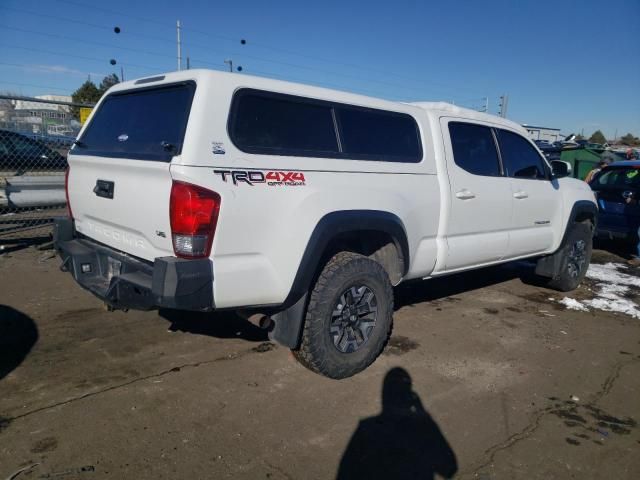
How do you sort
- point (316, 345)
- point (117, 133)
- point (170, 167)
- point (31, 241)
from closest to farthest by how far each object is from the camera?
point (170, 167) < point (316, 345) < point (117, 133) < point (31, 241)

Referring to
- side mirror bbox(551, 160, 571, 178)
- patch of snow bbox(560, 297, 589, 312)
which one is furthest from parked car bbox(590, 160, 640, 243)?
side mirror bbox(551, 160, 571, 178)

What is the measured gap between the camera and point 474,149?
4.64 meters

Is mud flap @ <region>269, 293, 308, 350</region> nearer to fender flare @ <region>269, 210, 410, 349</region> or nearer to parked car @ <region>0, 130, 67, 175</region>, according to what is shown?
fender flare @ <region>269, 210, 410, 349</region>

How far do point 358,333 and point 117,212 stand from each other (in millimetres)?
1907

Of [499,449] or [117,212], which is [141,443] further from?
[499,449]

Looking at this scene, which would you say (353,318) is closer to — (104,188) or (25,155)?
(104,188)

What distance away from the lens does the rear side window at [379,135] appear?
3.58 meters

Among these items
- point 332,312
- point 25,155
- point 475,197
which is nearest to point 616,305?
point 475,197

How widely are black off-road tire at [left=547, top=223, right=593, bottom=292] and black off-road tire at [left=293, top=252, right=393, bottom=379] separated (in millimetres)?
3288

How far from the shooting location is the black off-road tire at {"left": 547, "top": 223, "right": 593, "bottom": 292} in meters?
6.00

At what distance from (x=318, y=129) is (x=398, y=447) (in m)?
2.10

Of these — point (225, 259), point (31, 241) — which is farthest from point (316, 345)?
point (31, 241)

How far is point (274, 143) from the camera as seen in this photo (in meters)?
3.09

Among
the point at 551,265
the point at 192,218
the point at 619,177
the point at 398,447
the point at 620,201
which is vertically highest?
the point at 619,177
